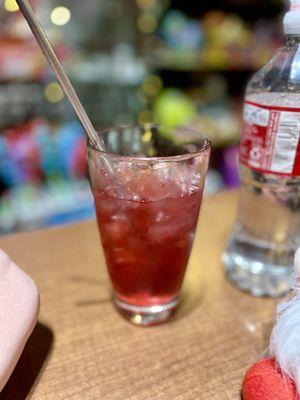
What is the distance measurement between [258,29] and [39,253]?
1.40 m

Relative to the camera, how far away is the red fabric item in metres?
0.31

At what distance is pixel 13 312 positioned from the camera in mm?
338

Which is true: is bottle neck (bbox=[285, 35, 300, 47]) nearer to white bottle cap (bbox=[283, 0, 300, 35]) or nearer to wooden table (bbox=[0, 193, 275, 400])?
white bottle cap (bbox=[283, 0, 300, 35])

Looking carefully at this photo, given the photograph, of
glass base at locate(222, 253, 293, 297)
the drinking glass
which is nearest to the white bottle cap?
the drinking glass

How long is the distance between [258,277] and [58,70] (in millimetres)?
356

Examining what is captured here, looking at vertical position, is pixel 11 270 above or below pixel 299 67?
below

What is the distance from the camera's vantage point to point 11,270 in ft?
1.17

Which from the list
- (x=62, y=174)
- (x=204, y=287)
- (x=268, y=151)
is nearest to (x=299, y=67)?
(x=268, y=151)

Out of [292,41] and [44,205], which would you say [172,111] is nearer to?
[44,205]

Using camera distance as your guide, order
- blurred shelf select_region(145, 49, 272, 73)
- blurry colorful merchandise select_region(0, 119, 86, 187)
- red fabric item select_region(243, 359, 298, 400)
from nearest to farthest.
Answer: red fabric item select_region(243, 359, 298, 400) → blurry colorful merchandise select_region(0, 119, 86, 187) → blurred shelf select_region(145, 49, 272, 73)

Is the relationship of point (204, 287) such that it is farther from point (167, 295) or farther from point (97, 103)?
point (97, 103)

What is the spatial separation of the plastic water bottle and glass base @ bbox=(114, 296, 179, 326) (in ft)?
0.39

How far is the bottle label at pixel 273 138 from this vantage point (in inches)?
16.6

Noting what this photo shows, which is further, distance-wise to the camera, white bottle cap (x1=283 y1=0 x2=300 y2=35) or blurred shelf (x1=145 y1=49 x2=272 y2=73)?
blurred shelf (x1=145 y1=49 x2=272 y2=73)
